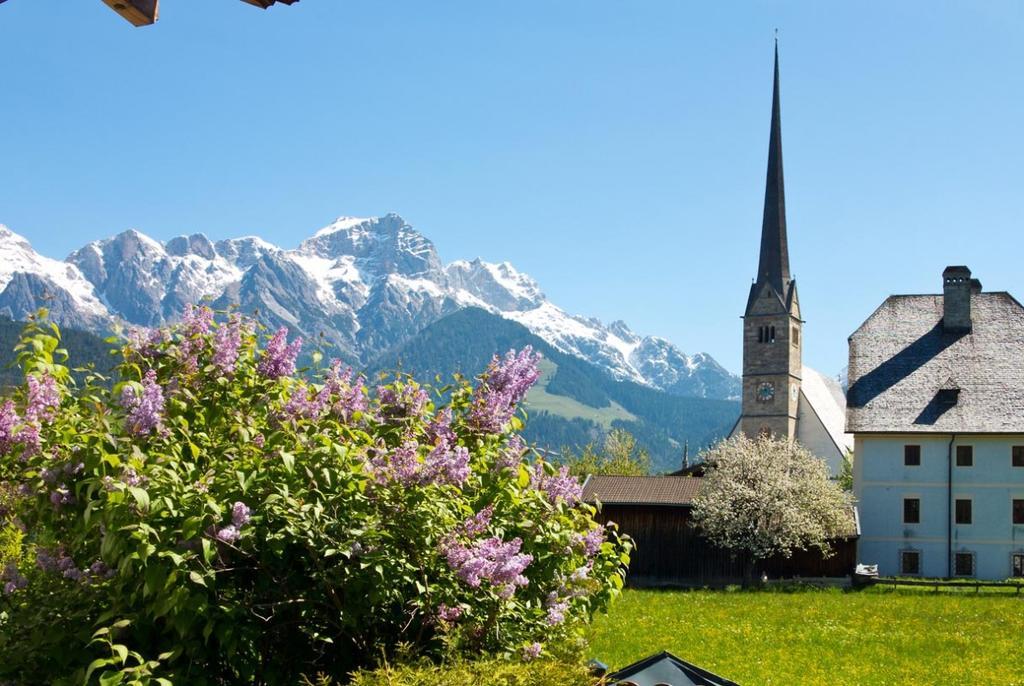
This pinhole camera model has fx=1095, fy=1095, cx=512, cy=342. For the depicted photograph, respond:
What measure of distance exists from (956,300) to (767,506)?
19622 mm

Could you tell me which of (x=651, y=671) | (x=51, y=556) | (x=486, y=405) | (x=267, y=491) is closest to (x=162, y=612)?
(x=267, y=491)

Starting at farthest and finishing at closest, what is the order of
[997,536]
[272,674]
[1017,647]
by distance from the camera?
[997,536] → [1017,647] → [272,674]

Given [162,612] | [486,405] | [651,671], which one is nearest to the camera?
[162,612]

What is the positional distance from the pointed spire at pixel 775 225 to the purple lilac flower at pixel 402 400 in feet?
290

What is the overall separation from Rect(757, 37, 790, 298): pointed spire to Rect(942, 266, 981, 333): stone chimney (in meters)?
34.8

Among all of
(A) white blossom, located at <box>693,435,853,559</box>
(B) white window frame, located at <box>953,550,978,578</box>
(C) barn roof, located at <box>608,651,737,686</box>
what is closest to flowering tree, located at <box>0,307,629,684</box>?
(C) barn roof, located at <box>608,651,737,686</box>

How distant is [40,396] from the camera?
25.5 ft

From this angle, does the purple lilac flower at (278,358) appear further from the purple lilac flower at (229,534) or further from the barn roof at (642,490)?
the barn roof at (642,490)

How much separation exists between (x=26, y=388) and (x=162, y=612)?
2245mm

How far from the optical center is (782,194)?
99.7m

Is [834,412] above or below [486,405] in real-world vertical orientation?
above

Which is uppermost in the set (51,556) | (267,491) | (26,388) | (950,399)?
(950,399)

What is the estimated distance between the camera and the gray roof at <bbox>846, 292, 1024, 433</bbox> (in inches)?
2146

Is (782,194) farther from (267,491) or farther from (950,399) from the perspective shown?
(267,491)
